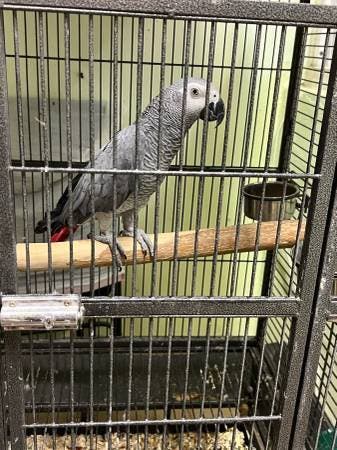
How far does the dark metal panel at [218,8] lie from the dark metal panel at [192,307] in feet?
1.35

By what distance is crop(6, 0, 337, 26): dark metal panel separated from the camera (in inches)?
23.6

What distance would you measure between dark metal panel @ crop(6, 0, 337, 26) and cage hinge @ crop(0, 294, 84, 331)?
0.40 metres

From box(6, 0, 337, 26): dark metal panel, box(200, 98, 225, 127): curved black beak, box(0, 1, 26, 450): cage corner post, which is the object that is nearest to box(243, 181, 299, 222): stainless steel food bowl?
box(200, 98, 225, 127): curved black beak

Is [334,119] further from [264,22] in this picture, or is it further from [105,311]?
[105,311]

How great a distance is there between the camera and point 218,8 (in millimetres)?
618

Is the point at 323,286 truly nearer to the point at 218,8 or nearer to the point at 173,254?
the point at 173,254

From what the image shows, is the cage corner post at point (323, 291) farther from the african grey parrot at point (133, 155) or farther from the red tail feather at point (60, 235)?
the red tail feather at point (60, 235)

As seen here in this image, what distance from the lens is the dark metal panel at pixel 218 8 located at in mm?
599

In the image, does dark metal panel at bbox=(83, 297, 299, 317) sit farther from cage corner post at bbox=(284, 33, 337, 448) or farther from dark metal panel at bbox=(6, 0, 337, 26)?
dark metal panel at bbox=(6, 0, 337, 26)

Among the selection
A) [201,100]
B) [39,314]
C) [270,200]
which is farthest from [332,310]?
[201,100]

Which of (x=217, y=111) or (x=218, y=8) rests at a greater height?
(x=218, y=8)

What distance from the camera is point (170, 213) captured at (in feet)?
6.21

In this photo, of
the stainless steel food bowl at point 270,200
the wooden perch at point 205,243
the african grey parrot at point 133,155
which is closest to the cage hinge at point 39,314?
the wooden perch at point 205,243

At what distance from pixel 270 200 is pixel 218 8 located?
51cm
